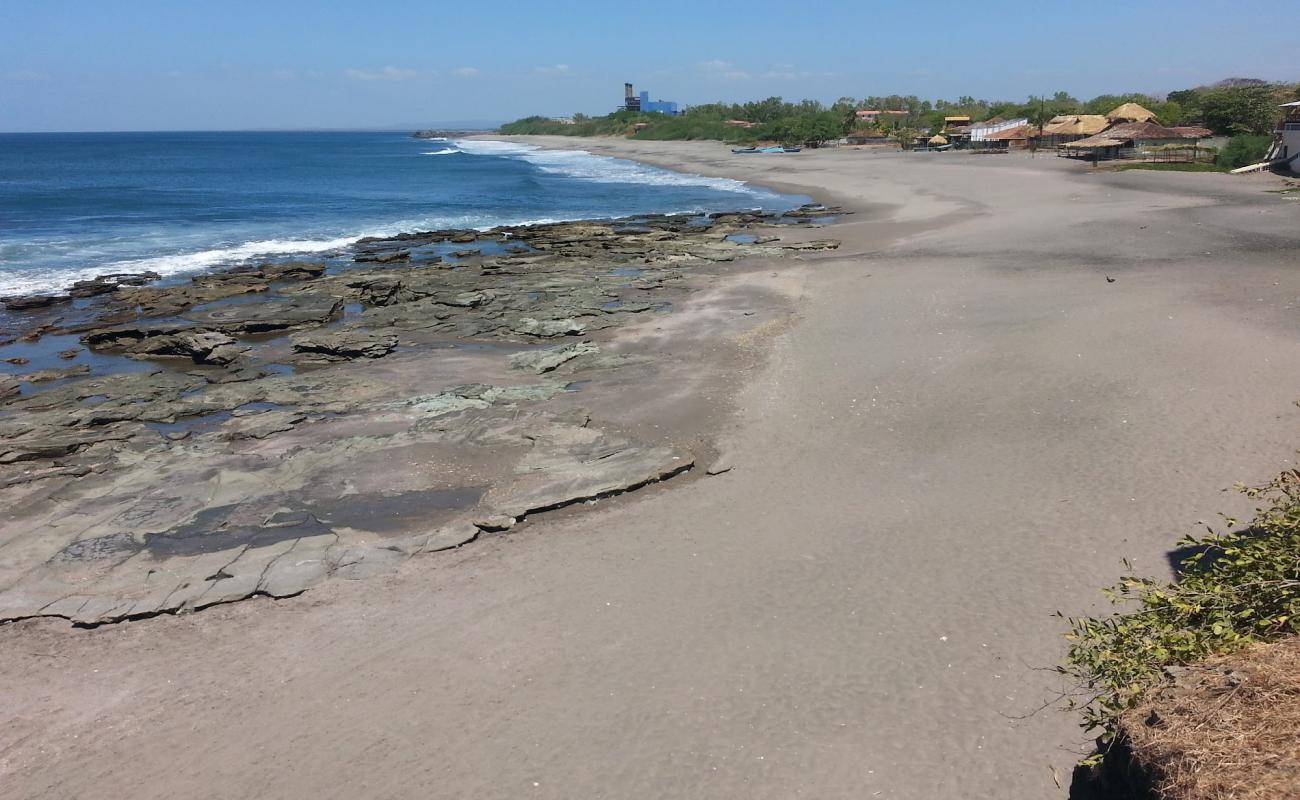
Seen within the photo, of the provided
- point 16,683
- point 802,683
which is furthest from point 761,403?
point 16,683

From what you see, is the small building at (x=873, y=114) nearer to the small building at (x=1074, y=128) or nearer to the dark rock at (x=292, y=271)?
the small building at (x=1074, y=128)

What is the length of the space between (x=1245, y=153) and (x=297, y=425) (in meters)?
55.8

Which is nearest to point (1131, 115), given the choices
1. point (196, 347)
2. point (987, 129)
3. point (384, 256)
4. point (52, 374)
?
point (987, 129)

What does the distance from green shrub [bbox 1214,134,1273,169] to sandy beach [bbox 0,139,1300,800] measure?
38534 millimetres

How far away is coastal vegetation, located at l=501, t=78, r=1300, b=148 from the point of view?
64625mm

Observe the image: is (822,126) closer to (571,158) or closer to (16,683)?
(571,158)

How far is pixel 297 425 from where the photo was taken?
1565 cm

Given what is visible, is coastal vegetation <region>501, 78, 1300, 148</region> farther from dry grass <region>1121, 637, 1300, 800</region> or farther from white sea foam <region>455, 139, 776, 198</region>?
dry grass <region>1121, 637, 1300, 800</region>

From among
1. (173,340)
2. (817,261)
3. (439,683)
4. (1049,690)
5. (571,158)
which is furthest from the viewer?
(571,158)

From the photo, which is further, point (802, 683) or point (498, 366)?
point (498, 366)

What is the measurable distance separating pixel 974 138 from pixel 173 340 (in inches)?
3371

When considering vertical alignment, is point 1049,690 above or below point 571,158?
below

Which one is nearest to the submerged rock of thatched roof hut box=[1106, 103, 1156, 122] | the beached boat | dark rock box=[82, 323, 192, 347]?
dark rock box=[82, 323, 192, 347]

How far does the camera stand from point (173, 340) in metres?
21.9
